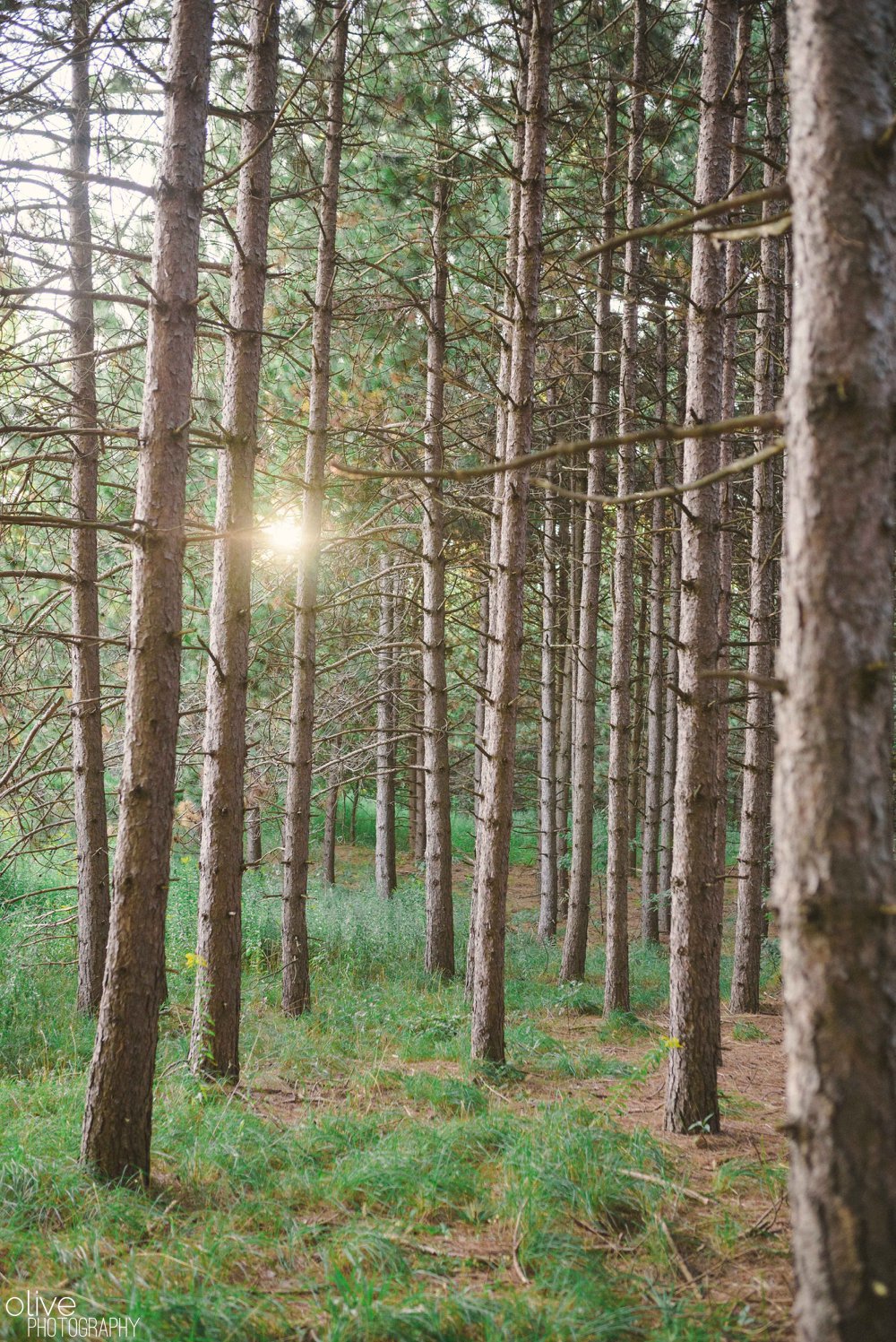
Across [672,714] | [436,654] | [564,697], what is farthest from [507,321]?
[564,697]

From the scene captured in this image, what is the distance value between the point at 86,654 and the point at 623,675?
→ 584cm

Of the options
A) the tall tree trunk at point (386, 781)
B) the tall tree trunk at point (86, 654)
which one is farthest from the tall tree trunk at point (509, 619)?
the tall tree trunk at point (386, 781)

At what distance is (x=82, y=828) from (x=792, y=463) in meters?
7.80

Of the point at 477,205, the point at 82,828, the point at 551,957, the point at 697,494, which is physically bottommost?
the point at 551,957

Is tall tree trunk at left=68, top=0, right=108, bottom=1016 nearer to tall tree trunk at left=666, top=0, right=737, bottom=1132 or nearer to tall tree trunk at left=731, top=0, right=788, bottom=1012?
tall tree trunk at left=666, top=0, right=737, bottom=1132

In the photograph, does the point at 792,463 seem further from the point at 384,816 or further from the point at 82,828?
the point at 384,816

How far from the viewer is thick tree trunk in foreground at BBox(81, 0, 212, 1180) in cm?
436

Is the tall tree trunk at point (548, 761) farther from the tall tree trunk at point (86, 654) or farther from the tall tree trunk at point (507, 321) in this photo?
the tall tree trunk at point (86, 654)

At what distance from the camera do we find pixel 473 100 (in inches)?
350

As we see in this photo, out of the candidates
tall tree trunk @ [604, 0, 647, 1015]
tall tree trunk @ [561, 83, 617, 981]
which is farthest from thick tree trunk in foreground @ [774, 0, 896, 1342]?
tall tree trunk @ [561, 83, 617, 981]

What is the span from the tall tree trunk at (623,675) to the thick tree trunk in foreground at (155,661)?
5.53m

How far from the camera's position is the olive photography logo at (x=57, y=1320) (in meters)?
2.97

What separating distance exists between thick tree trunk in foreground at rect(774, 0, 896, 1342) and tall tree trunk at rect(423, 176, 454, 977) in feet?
25.8

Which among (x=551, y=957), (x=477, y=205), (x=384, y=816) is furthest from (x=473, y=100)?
(x=384, y=816)
